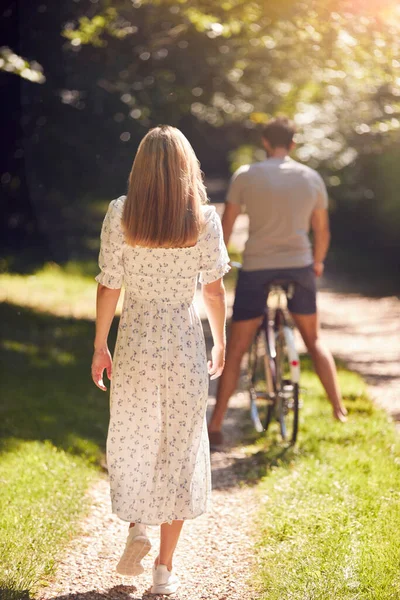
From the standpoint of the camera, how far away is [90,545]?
4.48 metres

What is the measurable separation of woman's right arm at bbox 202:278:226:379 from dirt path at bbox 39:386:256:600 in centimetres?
100

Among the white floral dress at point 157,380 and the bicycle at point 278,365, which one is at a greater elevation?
the white floral dress at point 157,380

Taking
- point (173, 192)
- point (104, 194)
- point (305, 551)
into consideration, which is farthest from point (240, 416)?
point (104, 194)

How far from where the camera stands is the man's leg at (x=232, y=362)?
20.5 feet

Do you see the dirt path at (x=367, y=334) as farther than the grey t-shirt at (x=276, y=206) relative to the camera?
Yes

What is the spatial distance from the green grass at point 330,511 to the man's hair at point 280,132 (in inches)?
79.6

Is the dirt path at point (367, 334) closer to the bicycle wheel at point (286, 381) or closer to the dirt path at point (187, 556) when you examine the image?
the bicycle wheel at point (286, 381)

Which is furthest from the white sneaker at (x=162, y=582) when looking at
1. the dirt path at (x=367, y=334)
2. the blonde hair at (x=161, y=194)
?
the dirt path at (x=367, y=334)

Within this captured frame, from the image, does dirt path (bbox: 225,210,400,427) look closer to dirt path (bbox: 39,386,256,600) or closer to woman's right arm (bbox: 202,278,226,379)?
dirt path (bbox: 39,386,256,600)

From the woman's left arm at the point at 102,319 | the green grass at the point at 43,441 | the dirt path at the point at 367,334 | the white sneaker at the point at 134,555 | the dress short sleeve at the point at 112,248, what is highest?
the dress short sleeve at the point at 112,248

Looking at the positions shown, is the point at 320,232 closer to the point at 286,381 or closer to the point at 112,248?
the point at 286,381

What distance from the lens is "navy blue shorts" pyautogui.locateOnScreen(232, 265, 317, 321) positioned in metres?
6.01

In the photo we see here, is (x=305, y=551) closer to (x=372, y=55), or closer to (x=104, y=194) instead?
(x=372, y=55)

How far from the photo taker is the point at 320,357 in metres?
6.34
